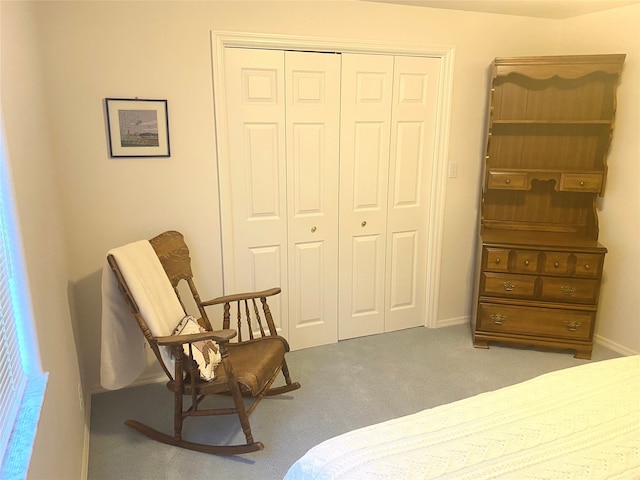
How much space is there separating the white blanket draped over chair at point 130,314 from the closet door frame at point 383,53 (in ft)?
1.93

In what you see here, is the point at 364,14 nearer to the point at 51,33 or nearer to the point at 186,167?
the point at 186,167

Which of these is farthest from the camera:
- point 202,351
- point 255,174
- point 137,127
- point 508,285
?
point 508,285

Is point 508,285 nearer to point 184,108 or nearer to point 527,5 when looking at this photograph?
point 527,5

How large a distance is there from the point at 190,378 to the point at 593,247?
2.52 m

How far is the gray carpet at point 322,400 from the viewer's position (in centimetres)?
218

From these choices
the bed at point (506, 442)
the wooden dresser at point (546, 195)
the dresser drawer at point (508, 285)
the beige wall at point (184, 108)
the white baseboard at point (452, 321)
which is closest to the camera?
the bed at point (506, 442)

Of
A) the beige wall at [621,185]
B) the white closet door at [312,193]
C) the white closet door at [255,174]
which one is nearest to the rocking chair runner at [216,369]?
the white closet door at [255,174]

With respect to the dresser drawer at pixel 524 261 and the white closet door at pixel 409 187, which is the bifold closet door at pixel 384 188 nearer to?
the white closet door at pixel 409 187

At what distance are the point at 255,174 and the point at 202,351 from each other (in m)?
1.16

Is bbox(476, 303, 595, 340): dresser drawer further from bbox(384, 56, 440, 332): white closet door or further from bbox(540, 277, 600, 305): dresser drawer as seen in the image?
bbox(384, 56, 440, 332): white closet door

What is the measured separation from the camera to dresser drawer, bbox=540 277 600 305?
3.04 meters

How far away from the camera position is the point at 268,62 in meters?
2.80

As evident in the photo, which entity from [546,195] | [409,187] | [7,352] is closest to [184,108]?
[409,187]

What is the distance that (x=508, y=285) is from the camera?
3.15 meters
